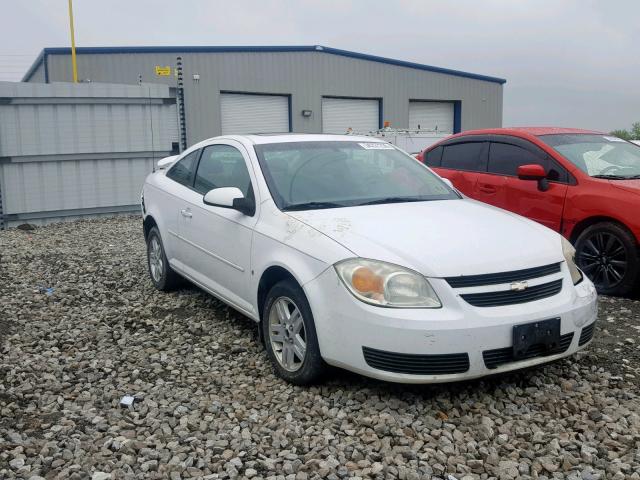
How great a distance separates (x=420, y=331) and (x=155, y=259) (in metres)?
3.80

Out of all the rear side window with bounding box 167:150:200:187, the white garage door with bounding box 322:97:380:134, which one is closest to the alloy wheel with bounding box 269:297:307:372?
the rear side window with bounding box 167:150:200:187

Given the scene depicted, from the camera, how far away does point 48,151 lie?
11.8 m

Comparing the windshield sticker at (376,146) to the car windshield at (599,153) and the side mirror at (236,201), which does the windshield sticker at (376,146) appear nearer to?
the side mirror at (236,201)

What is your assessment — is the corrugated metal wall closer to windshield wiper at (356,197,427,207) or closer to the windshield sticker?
the windshield sticker

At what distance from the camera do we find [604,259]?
18.7 feet

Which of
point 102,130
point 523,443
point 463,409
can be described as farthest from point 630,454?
point 102,130

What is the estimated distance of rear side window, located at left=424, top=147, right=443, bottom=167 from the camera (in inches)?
300

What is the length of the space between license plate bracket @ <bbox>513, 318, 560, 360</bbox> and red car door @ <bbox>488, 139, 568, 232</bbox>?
2816 millimetres

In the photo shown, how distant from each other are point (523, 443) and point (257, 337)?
7.40 ft

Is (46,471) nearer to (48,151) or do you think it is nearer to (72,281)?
(72,281)

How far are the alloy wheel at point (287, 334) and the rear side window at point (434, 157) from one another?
419 centimetres

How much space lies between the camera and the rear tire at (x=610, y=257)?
5.48 meters

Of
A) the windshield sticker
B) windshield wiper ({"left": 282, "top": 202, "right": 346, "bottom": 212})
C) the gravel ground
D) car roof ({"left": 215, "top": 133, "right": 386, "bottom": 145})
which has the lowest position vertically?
the gravel ground

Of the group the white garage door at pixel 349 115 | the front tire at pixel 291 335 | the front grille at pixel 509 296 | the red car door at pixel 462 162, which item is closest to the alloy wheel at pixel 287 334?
the front tire at pixel 291 335
